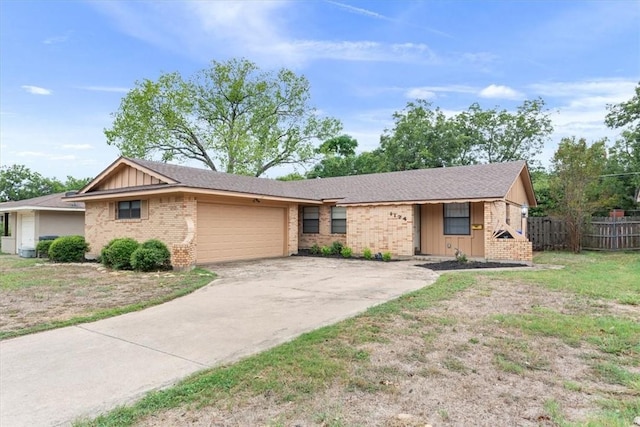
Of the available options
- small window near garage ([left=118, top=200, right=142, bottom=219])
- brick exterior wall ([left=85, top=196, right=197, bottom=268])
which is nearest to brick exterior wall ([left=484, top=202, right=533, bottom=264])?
brick exterior wall ([left=85, top=196, right=197, bottom=268])

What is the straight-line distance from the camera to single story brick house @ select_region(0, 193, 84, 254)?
18047 millimetres

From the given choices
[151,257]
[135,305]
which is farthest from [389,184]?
[135,305]

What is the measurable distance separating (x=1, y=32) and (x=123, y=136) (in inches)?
680

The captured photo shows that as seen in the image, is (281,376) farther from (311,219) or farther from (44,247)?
(44,247)

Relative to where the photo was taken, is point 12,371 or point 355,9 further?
point 355,9

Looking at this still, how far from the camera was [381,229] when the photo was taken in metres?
15.2

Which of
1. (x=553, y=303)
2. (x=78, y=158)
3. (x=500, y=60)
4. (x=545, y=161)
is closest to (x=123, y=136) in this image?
(x=78, y=158)

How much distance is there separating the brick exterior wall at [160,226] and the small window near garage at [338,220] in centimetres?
701

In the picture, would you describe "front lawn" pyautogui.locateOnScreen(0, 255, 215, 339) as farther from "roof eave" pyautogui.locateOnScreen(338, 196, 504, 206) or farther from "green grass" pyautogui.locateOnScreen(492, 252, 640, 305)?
"green grass" pyautogui.locateOnScreen(492, 252, 640, 305)

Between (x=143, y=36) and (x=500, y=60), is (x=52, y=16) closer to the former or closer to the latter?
(x=143, y=36)

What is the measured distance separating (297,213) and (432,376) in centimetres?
1397

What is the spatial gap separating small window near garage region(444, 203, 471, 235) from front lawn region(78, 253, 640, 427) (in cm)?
868

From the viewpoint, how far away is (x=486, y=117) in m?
30.6

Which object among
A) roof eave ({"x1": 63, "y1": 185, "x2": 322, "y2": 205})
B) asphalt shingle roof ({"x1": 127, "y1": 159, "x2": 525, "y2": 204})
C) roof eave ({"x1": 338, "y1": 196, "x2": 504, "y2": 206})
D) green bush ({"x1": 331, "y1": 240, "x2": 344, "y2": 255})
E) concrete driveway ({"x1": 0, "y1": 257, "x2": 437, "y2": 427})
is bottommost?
concrete driveway ({"x1": 0, "y1": 257, "x2": 437, "y2": 427})
